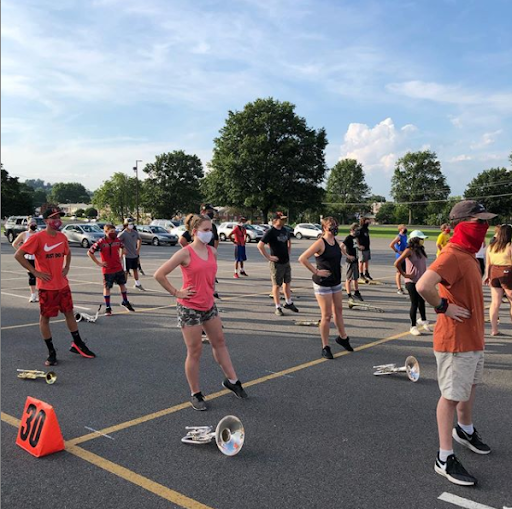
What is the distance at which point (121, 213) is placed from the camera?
8006cm

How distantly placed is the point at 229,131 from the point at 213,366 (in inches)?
2175

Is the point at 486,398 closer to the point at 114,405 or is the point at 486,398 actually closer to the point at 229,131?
the point at 114,405

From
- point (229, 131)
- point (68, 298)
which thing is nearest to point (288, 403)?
point (68, 298)

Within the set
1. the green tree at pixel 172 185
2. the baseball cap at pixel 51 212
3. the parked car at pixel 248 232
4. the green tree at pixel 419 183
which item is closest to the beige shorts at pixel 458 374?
the baseball cap at pixel 51 212

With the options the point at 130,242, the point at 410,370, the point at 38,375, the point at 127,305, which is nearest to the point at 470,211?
the point at 410,370

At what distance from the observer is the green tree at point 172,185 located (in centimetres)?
8644

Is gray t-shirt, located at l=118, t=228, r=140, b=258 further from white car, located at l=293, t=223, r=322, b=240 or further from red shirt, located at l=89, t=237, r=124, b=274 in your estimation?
white car, located at l=293, t=223, r=322, b=240

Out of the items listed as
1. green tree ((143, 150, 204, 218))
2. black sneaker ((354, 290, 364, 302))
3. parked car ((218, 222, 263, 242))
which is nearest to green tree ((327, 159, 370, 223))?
green tree ((143, 150, 204, 218))

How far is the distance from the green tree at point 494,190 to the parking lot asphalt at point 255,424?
8688 centimetres

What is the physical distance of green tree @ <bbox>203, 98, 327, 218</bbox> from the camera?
55.7 metres

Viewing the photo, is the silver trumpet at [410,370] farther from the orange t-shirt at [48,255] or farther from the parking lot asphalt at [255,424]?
the orange t-shirt at [48,255]

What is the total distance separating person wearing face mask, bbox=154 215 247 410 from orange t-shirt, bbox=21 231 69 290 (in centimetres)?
217

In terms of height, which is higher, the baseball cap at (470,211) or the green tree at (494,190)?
the green tree at (494,190)

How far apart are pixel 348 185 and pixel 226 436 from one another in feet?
414
